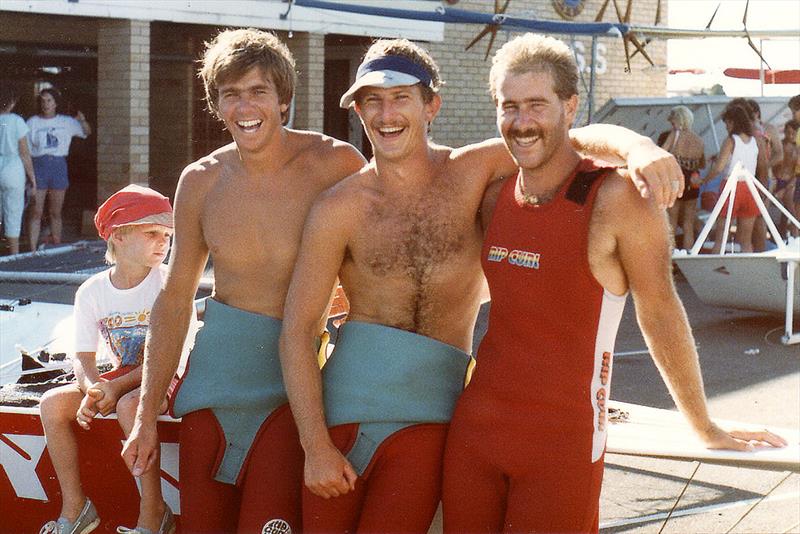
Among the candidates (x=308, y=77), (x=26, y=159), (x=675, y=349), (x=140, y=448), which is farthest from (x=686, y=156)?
(x=675, y=349)

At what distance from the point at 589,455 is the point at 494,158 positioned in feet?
2.83

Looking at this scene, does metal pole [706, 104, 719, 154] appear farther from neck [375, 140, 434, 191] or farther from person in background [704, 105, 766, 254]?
neck [375, 140, 434, 191]

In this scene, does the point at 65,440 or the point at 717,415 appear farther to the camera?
the point at 717,415

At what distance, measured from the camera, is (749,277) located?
9.89 m

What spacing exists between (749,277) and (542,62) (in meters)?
7.30

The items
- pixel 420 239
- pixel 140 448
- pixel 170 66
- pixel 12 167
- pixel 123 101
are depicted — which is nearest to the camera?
pixel 420 239

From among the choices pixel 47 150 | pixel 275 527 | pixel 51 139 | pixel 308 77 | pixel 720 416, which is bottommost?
pixel 720 416

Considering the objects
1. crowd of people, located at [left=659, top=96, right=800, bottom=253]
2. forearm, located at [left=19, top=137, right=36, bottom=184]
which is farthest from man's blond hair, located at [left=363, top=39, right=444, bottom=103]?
forearm, located at [left=19, top=137, right=36, bottom=184]

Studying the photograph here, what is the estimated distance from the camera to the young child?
3.96 meters

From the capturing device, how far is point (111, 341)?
13.6 feet

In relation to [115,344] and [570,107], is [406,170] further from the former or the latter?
[115,344]

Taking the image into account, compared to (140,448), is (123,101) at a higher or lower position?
higher

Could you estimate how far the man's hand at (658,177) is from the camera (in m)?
2.83

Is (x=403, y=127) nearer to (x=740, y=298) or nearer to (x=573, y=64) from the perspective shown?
(x=573, y=64)
